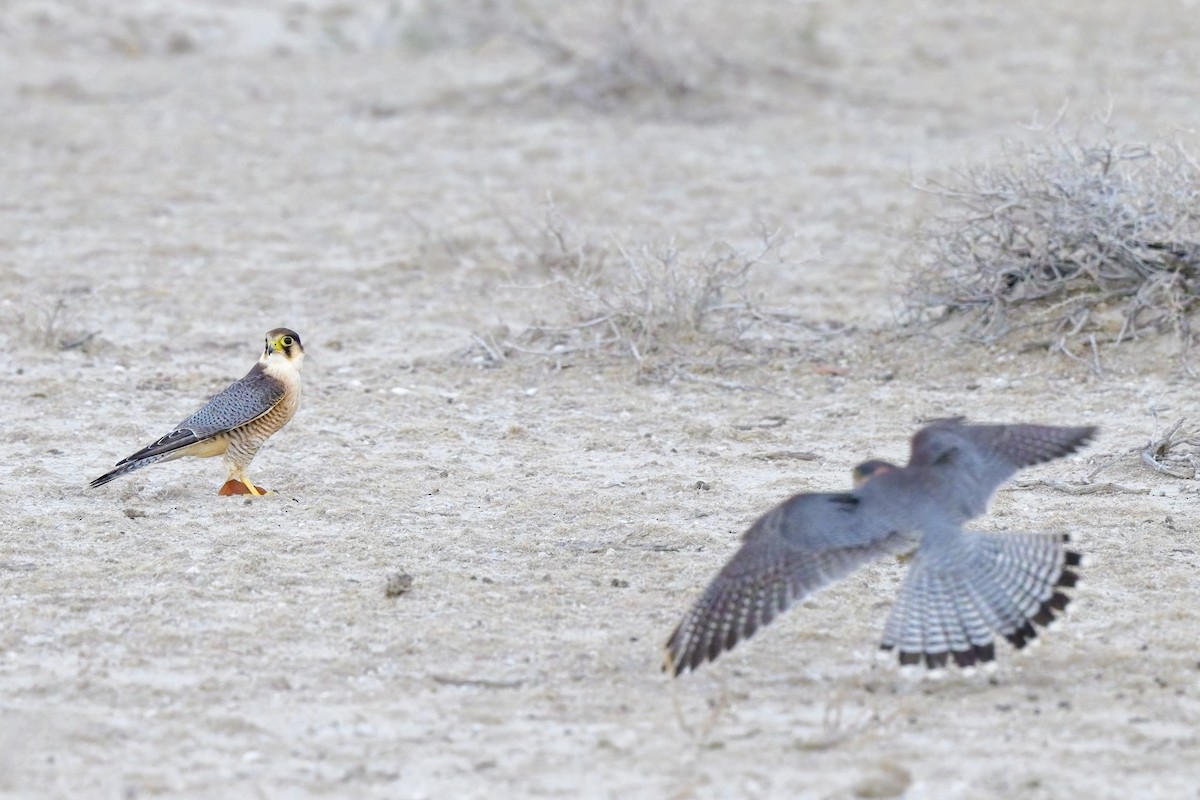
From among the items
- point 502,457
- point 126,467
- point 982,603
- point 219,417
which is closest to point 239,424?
point 219,417

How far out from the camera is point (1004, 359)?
7.44m

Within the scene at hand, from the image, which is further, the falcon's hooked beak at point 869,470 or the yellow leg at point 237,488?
the yellow leg at point 237,488

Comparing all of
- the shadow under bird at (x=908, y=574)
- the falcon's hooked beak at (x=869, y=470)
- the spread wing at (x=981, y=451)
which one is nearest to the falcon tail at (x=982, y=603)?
the shadow under bird at (x=908, y=574)

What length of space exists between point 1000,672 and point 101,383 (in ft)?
14.7

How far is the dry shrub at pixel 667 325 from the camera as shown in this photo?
751cm

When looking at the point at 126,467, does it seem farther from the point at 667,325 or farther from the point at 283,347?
the point at 667,325

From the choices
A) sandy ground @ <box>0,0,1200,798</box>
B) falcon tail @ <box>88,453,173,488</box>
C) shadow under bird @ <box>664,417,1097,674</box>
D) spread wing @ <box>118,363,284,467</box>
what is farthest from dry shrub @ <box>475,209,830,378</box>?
shadow under bird @ <box>664,417,1097,674</box>

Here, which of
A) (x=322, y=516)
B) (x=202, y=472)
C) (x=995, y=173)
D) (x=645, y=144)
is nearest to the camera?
(x=322, y=516)

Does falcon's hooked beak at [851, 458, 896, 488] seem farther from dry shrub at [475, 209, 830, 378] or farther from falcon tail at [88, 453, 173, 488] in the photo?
dry shrub at [475, 209, 830, 378]

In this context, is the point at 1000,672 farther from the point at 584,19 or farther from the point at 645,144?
the point at 584,19

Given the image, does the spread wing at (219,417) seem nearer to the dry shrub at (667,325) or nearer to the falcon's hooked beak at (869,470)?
the dry shrub at (667,325)

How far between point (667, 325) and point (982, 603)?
3.71 meters

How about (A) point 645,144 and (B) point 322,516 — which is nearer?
(B) point 322,516

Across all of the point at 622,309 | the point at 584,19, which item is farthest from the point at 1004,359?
the point at 584,19
